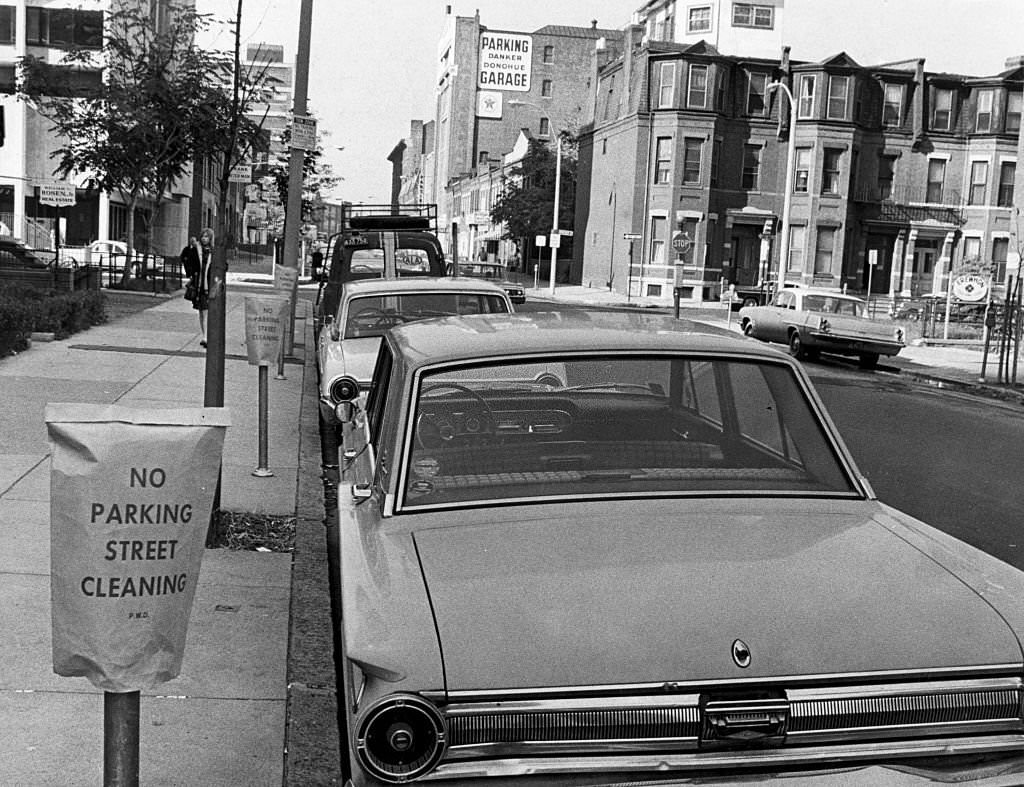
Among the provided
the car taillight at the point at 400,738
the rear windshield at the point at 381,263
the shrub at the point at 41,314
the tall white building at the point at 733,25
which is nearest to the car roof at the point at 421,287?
the shrub at the point at 41,314

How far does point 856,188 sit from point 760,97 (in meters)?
6.28

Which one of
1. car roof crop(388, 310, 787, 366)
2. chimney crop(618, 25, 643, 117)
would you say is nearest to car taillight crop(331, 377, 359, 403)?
car roof crop(388, 310, 787, 366)

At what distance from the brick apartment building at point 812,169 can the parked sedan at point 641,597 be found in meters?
53.6

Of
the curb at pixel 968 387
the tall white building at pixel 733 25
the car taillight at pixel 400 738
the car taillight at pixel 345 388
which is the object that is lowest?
the curb at pixel 968 387

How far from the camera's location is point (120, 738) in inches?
122

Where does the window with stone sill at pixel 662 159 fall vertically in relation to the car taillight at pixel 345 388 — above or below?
above

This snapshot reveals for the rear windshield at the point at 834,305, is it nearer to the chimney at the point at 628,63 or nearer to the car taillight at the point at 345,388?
the car taillight at the point at 345,388

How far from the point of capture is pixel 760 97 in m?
59.9

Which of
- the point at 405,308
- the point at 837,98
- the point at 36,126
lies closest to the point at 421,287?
the point at 405,308

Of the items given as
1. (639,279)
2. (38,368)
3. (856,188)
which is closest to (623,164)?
(639,279)

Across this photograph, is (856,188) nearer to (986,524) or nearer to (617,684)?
(986,524)

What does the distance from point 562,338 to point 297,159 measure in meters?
16.7

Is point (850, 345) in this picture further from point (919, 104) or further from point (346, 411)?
point (919, 104)

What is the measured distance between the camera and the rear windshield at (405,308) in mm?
12305
